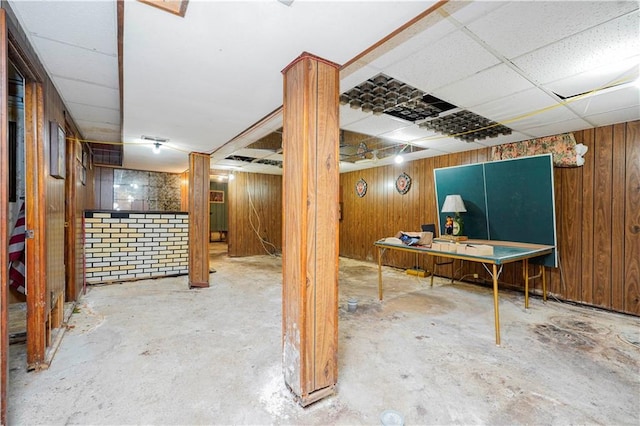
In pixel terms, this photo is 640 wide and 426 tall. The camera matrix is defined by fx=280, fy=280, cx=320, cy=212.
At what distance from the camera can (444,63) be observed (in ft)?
6.92

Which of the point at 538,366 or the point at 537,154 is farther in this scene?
the point at 537,154

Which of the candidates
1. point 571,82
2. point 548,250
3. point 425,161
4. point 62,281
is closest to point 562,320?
point 548,250

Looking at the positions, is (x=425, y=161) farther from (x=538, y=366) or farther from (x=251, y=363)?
(x=251, y=363)

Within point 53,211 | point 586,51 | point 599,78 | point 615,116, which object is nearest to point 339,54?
point 586,51

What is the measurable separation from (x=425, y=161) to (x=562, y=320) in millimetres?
3309

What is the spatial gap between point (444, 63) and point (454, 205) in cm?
277

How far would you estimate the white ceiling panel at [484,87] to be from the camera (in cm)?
227

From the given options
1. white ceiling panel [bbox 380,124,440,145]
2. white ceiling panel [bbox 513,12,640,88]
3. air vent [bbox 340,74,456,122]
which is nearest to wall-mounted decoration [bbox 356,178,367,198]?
white ceiling panel [bbox 380,124,440,145]

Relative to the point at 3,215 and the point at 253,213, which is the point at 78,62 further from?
the point at 253,213

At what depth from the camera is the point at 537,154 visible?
3961 millimetres

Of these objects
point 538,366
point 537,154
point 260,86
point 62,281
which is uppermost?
point 260,86

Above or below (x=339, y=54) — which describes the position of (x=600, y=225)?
below

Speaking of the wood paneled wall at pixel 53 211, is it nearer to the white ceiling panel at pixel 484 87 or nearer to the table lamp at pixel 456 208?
the white ceiling panel at pixel 484 87

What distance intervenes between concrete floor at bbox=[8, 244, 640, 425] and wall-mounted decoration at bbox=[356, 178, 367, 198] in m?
3.57
